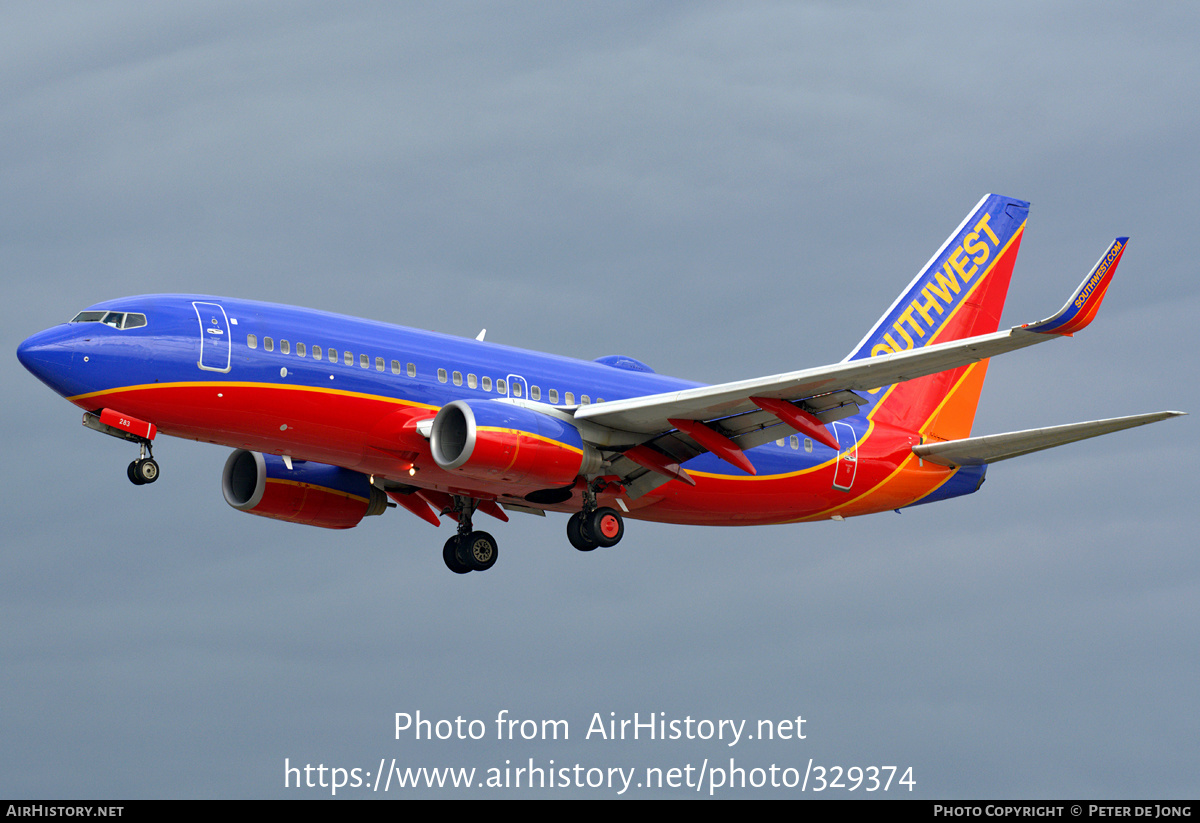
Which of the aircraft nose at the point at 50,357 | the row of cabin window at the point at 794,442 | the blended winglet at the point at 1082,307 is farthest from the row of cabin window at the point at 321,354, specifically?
the blended winglet at the point at 1082,307

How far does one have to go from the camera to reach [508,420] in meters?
37.8

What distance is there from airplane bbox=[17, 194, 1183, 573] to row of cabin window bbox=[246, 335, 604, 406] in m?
0.05

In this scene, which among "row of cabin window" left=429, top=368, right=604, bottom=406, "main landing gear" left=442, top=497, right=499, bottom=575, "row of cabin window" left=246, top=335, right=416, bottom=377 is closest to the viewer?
"row of cabin window" left=246, top=335, right=416, bottom=377

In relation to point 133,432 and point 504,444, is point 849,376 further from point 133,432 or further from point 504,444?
point 133,432

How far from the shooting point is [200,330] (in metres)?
35.9

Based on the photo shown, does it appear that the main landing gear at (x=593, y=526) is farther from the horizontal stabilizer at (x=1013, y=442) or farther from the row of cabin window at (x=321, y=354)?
the horizontal stabilizer at (x=1013, y=442)

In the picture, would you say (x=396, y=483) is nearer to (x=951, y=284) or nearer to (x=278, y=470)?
(x=278, y=470)

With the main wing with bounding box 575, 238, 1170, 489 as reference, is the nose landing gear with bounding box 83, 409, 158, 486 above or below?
below

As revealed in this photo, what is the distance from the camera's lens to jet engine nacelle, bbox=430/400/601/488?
122 ft

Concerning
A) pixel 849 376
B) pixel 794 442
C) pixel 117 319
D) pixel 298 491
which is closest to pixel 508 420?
pixel 849 376

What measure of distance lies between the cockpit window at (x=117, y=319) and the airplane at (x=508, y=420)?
0.06m

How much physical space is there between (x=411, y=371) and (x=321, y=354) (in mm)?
2347

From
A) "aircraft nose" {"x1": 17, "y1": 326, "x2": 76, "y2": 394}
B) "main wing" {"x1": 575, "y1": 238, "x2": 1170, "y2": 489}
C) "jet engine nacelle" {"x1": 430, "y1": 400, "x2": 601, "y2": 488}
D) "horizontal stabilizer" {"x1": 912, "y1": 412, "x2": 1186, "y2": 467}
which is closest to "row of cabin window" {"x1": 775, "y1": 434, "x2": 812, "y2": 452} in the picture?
"main wing" {"x1": 575, "y1": 238, "x2": 1170, "y2": 489}

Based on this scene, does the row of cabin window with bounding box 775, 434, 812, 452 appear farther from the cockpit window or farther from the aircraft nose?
the aircraft nose
